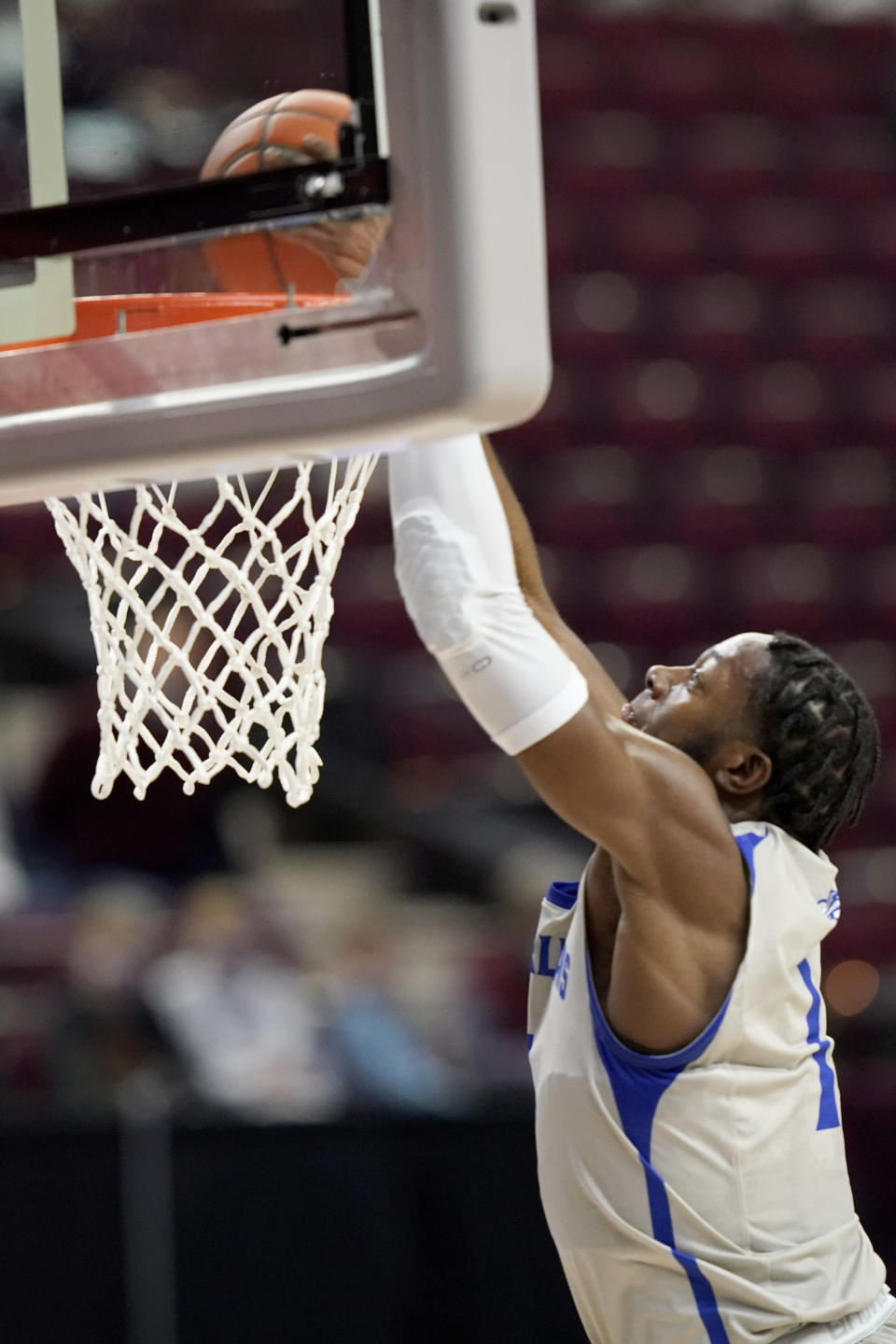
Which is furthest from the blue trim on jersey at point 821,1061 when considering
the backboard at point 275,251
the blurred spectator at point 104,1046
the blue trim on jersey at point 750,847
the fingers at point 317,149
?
the blurred spectator at point 104,1046

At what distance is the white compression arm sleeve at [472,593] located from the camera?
2031 millimetres

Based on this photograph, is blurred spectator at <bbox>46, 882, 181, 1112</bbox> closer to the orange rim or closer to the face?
the face

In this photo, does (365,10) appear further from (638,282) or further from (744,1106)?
(638,282)

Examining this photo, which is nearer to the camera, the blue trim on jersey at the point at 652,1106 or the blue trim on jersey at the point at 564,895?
the blue trim on jersey at the point at 652,1106

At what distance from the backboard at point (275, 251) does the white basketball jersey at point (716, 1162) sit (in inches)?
36.3

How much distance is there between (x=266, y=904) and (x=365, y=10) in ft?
13.8

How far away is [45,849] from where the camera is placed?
5.71m

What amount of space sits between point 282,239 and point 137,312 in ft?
0.58

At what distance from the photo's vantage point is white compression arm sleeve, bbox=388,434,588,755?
203 cm

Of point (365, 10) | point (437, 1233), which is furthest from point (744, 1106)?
point (437, 1233)

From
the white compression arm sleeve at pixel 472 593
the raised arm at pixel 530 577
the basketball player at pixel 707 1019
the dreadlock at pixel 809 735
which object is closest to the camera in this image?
the white compression arm sleeve at pixel 472 593

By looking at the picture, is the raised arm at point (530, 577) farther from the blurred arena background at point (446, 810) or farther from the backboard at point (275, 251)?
the blurred arena background at point (446, 810)

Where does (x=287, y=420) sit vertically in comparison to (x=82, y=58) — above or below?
below

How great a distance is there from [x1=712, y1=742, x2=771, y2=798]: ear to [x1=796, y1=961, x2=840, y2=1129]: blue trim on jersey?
0.78 feet
